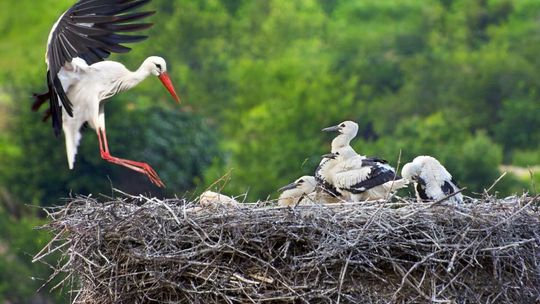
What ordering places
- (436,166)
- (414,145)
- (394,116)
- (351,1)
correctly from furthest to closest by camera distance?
(351,1)
(394,116)
(414,145)
(436,166)

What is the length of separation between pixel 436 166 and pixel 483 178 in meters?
28.9

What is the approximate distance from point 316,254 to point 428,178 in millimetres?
1906

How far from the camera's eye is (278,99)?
61.4m

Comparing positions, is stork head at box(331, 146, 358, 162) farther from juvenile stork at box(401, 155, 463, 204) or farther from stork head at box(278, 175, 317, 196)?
juvenile stork at box(401, 155, 463, 204)

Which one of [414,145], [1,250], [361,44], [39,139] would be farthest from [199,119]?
[361,44]

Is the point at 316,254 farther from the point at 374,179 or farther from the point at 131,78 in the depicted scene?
the point at 131,78

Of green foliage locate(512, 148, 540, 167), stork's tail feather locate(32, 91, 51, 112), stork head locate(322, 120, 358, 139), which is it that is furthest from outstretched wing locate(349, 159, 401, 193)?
green foliage locate(512, 148, 540, 167)

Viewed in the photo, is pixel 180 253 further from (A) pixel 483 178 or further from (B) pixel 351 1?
(B) pixel 351 1

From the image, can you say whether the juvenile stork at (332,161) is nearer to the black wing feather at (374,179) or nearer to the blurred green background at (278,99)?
the black wing feather at (374,179)

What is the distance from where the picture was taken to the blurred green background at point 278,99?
4342 centimetres

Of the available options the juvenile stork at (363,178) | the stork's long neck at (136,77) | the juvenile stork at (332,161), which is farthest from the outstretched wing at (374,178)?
the stork's long neck at (136,77)

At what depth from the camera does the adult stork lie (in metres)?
13.4

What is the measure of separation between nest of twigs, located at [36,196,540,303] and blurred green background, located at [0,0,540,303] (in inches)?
686

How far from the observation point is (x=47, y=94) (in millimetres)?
14148
